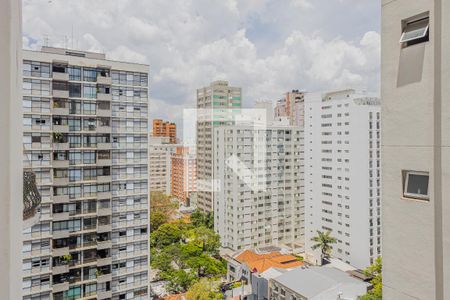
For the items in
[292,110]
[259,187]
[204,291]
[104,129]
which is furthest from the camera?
[259,187]

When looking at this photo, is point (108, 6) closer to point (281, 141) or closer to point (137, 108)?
point (137, 108)

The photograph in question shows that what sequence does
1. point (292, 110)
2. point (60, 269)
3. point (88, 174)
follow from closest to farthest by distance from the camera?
point (60, 269)
point (88, 174)
point (292, 110)

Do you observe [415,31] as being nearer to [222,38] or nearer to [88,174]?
[222,38]

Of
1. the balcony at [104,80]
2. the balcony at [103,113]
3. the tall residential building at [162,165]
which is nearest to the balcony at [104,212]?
the tall residential building at [162,165]

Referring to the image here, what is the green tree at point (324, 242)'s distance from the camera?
5.29m

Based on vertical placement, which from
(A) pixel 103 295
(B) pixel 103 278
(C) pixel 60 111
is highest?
(C) pixel 60 111

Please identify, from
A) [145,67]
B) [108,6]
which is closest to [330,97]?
[145,67]

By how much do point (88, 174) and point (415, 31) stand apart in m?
3.61

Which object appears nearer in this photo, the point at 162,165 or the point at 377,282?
the point at 377,282

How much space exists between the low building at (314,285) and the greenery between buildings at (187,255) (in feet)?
4.30

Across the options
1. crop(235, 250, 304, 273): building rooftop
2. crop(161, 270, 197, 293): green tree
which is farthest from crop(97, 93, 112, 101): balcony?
crop(235, 250, 304, 273): building rooftop

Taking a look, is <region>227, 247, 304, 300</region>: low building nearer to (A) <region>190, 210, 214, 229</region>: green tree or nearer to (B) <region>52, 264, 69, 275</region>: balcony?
(A) <region>190, 210, 214, 229</region>: green tree

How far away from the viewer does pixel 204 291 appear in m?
4.64

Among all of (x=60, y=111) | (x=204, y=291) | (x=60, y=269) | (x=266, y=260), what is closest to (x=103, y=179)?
(x=60, y=111)
